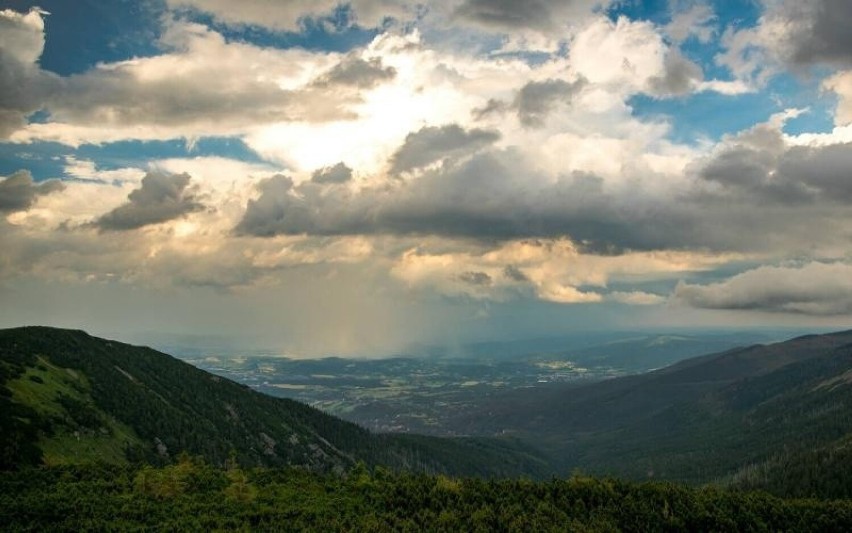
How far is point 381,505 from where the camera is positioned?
6025 cm

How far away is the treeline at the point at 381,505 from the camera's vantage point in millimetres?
51625

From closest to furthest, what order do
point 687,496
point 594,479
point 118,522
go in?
point 118,522, point 687,496, point 594,479

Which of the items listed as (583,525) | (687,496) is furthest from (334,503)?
(687,496)

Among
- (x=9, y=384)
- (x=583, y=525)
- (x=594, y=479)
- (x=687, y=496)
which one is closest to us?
(x=583, y=525)

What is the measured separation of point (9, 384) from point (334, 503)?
128 m

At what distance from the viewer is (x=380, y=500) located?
61344mm

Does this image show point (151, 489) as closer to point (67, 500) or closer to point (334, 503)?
point (67, 500)

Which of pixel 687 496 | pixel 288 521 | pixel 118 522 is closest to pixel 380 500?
pixel 288 521

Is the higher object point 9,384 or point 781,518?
point 9,384

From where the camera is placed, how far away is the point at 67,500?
55.4 m

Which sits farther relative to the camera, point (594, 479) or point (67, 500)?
point (594, 479)

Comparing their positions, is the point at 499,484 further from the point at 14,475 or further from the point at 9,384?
the point at 9,384

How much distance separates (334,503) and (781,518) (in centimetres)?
4810

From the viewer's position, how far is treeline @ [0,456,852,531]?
169ft
